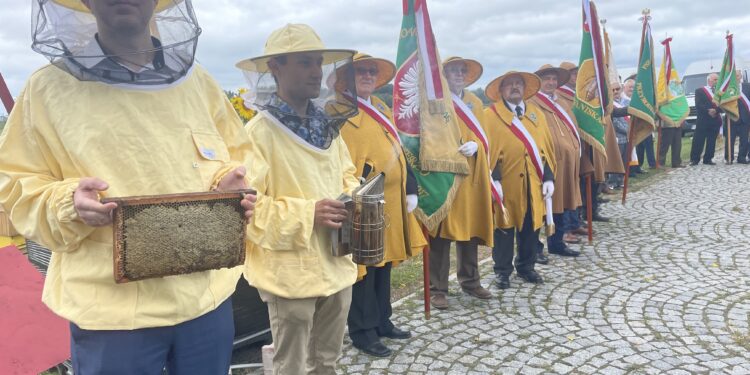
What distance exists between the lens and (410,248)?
4129 mm

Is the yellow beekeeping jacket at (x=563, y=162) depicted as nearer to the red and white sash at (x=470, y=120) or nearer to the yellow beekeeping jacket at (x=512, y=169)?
the yellow beekeeping jacket at (x=512, y=169)

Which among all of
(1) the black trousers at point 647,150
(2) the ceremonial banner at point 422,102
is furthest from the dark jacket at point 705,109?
(2) the ceremonial banner at point 422,102

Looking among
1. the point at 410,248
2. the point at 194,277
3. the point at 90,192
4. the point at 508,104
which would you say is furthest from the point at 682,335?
the point at 90,192

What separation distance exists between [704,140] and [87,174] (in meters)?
15.3

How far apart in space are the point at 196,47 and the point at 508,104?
4094 mm

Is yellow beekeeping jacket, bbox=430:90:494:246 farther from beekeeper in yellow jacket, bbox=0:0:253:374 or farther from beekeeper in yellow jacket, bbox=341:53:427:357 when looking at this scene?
beekeeper in yellow jacket, bbox=0:0:253:374

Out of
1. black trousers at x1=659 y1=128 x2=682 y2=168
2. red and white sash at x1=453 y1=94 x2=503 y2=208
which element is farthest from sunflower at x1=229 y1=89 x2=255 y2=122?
black trousers at x1=659 y1=128 x2=682 y2=168

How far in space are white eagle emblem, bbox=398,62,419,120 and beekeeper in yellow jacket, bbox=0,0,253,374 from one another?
257 cm

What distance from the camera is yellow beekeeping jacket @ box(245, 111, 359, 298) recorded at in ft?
7.90

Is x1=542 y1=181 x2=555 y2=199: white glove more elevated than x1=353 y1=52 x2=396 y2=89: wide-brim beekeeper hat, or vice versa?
x1=353 y1=52 x2=396 y2=89: wide-brim beekeeper hat

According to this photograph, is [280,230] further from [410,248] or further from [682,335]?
[682,335]

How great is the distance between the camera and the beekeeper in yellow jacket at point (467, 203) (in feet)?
15.8

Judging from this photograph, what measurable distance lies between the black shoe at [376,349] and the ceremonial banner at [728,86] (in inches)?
506

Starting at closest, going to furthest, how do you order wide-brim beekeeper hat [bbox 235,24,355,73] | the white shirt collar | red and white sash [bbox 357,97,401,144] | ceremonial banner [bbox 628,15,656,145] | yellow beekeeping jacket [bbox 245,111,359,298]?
yellow beekeeping jacket [bbox 245,111,359,298], wide-brim beekeeper hat [bbox 235,24,355,73], red and white sash [bbox 357,97,401,144], the white shirt collar, ceremonial banner [bbox 628,15,656,145]
